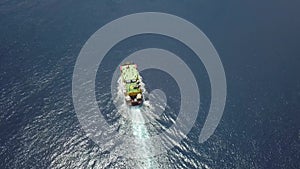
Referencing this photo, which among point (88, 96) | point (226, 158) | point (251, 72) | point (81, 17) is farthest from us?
point (81, 17)

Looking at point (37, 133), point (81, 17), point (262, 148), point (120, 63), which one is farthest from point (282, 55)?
point (37, 133)

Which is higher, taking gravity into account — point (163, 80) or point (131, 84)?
point (163, 80)

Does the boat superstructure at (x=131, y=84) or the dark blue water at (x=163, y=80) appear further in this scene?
the boat superstructure at (x=131, y=84)

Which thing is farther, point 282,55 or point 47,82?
point 282,55

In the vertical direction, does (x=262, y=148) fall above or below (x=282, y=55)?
below

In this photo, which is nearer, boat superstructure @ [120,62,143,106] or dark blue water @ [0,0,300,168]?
dark blue water @ [0,0,300,168]

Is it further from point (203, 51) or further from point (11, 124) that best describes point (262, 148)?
point (11, 124)

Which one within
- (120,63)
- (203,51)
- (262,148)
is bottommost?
(262,148)

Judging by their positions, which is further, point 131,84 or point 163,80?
point 163,80
